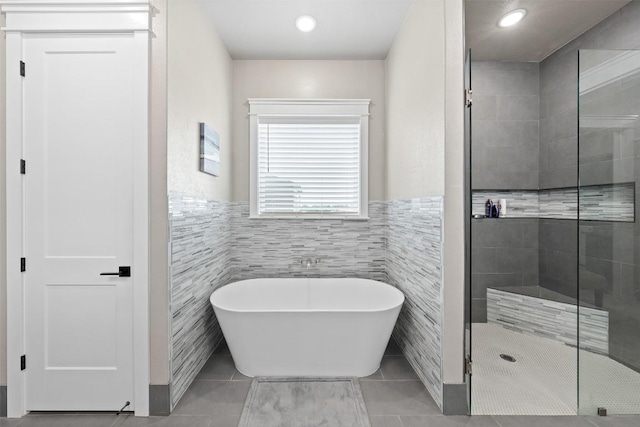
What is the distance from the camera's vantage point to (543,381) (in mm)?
2137

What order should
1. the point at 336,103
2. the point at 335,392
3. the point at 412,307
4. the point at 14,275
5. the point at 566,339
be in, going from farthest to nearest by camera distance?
the point at 336,103 → the point at 566,339 → the point at 412,307 → the point at 335,392 → the point at 14,275

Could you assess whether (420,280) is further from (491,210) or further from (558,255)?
(558,255)

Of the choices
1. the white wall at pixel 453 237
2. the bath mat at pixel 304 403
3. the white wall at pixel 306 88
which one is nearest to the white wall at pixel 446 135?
the white wall at pixel 453 237

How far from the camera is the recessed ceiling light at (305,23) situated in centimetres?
242

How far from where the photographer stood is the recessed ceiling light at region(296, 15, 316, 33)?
2.42 m

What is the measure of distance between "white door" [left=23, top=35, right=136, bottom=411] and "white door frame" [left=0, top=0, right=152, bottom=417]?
0.04m

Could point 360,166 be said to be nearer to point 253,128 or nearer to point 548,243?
point 253,128

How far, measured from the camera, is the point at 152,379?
1.79 metres

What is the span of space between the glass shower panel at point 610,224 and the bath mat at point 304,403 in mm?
1354

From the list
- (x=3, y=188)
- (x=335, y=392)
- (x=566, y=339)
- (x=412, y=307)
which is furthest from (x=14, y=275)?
(x=566, y=339)

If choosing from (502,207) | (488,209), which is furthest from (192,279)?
(502,207)

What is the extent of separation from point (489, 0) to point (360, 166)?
1605 millimetres

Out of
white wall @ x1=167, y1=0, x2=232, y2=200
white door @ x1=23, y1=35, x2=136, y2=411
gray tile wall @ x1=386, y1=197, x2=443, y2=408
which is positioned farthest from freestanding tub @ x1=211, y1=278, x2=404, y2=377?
white wall @ x1=167, y1=0, x2=232, y2=200

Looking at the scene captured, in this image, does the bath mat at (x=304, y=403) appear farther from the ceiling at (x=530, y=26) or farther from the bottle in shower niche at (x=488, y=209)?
the ceiling at (x=530, y=26)
